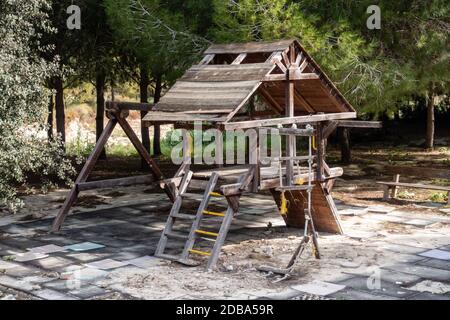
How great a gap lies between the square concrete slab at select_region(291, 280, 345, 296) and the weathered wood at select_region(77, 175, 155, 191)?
529 centimetres

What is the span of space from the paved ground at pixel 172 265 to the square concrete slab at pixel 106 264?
1 centimetres

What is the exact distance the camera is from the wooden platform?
10.6 meters

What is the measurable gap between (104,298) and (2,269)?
2203 millimetres

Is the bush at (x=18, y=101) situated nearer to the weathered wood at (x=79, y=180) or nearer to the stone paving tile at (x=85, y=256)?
the stone paving tile at (x=85, y=256)

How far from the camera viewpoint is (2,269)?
8.68m

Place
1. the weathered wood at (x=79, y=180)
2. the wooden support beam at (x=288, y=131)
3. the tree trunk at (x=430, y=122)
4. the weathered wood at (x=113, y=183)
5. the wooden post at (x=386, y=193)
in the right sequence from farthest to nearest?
the tree trunk at (x=430, y=122) < the wooden post at (x=386, y=193) < the weathered wood at (x=113, y=183) < the weathered wood at (x=79, y=180) < the wooden support beam at (x=288, y=131)

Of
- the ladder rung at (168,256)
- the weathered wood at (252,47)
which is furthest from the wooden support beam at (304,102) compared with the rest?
the ladder rung at (168,256)

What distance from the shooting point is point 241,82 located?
923 centimetres

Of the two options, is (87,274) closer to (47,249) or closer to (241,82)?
(47,249)

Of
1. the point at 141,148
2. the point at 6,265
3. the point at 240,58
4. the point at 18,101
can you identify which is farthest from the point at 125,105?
the point at 6,265

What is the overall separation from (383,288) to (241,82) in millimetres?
3673

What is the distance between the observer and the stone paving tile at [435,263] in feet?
28.0

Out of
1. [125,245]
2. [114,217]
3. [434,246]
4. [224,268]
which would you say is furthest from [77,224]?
[434,246]

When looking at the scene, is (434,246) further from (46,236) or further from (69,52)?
(69,52)
